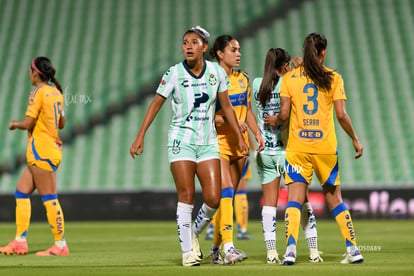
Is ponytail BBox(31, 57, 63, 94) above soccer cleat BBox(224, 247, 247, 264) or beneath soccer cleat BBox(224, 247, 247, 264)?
above

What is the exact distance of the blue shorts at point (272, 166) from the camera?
8703mm

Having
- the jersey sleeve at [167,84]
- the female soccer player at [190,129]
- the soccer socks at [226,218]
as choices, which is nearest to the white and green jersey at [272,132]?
the soccer socks at [226,218]

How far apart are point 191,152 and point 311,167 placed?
1081mm

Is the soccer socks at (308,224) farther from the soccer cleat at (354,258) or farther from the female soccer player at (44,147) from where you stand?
the female soccer player at (44,147)

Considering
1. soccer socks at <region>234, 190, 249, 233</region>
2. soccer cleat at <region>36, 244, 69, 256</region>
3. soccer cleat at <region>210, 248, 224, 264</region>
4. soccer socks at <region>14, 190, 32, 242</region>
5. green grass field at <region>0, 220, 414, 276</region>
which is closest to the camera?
green grass field at <region>0, 220, 414, 276</region>

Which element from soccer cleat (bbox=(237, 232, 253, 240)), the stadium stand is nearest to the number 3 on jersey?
soccer cleat (bbox=(237, 232, 253, 240))

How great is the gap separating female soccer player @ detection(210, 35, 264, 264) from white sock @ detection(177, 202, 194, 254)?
0.45 meters

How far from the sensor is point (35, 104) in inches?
391

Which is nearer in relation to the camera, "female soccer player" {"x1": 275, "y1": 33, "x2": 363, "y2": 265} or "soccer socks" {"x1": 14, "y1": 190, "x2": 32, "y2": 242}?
"female soccer player" {"x1": 275, "y1": 33, "x2": 363, "y2": 265}

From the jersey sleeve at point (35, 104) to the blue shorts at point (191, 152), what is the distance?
2444mm

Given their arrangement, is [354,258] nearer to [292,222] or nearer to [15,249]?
[292,222]

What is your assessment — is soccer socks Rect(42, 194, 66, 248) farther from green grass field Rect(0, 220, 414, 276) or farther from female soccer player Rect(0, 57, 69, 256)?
green grass field Rect(0, 220, 414, 276)

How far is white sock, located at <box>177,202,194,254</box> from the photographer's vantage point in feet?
26.2

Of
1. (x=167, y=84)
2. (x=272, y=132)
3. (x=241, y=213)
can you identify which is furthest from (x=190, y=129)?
(x=241, y=213)
